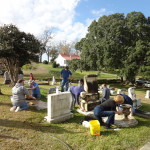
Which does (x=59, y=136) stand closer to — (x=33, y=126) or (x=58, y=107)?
(x=33, y=126)

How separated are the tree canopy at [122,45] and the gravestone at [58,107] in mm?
15562

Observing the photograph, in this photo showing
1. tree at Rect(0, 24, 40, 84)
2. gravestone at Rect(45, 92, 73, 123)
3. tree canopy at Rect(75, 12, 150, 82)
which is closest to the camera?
gravestone at Rect(45, 92, 73, 123)

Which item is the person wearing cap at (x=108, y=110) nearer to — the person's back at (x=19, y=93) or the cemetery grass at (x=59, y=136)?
the cemetery grass at (x=59, y=136)

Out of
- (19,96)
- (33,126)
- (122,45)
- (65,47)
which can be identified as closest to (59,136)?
(33,126)

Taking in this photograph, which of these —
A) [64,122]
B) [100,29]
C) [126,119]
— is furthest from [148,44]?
[64,122]

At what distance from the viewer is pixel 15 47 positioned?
11312 mm

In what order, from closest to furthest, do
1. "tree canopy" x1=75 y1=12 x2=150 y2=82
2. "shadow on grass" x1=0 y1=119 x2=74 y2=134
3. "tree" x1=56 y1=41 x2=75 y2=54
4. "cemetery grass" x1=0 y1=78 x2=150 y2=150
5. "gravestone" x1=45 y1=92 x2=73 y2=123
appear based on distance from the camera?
1. "cemetery grass" x1=0 y1=78 x2=150 y2=150
2. "shadow on grass" x1=0 y1=119 x2=74 y2=134
3. "gravestone" x1=45 y1=92 x2=73 y2=123
4. "tree canopy" x1=75 y1=12 x2=150 y2=82
5. "tree" x1=56 y1=41 x2=75 y2=54

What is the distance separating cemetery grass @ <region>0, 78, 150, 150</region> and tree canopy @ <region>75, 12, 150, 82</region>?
15195 millimetres

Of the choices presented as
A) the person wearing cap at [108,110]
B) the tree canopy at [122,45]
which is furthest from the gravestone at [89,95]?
the tree canopy at [122,45]

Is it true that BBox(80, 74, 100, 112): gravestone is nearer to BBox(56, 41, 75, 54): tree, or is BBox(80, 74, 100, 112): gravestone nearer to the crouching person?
the crouching person

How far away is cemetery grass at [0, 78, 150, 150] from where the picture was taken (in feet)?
13.5

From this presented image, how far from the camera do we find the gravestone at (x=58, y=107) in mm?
5573

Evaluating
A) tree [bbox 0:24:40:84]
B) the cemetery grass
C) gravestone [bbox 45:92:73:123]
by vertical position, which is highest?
tree [bbox 0:24:40:84]

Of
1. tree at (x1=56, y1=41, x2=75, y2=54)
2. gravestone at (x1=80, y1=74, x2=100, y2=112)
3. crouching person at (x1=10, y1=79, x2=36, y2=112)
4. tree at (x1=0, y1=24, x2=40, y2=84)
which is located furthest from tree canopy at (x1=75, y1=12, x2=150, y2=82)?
tree at (x1=56, y1=41, x2=75, y2=54)
